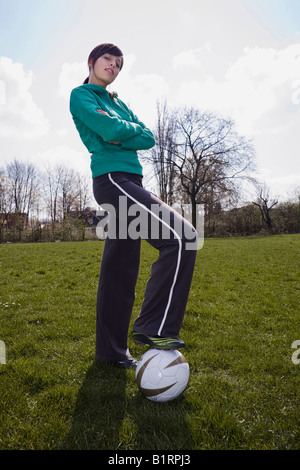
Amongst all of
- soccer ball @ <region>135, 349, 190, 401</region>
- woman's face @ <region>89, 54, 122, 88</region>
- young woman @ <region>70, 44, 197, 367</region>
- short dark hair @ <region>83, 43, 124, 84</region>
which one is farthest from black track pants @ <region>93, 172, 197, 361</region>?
short dark hair @ <region>83, 43, 124, 84</region>

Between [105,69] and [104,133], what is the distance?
0.71 metres

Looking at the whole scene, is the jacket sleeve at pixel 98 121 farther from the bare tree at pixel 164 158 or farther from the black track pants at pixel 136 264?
the bare tree at pixel 164 158

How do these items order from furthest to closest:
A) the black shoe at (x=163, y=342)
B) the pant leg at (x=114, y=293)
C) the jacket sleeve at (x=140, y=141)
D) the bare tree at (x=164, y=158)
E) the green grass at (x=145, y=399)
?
the bare tree at (x=164, y=158) → the pant leg at (x=114, y=293) → the jacket sleeve at (x=140, y=141) → the black shoe at (x=163, y=342) → the green grass at (x=145, y=399)

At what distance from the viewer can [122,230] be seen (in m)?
2.33

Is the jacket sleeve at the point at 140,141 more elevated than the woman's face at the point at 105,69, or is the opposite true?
the woman's face at the point at 105,69

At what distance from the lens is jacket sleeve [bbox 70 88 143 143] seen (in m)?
2.08

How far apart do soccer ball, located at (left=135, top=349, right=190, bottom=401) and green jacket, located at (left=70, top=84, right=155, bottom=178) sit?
1.34 metres

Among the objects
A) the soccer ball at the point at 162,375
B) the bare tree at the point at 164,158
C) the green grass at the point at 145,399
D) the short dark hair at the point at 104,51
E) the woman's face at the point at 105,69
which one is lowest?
the green grass at the point at 145,399

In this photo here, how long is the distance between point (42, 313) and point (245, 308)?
2761 mm

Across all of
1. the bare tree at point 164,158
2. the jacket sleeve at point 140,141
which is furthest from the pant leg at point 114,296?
the bare tree at point 164,158

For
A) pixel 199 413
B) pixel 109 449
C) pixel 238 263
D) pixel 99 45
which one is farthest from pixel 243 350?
pixel 238 263

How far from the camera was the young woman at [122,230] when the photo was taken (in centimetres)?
194

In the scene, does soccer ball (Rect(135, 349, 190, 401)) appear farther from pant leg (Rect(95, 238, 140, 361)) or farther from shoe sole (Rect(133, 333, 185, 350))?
pant leg (Rect(95, 238, 140, 361))

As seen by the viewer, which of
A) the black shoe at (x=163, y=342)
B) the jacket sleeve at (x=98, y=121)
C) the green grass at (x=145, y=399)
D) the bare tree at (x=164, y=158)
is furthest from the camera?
the bare tree at (x=164, y=158)
